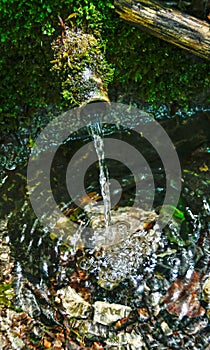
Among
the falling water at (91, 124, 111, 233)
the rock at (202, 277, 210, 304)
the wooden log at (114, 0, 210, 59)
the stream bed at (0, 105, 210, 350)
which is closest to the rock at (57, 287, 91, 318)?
the stream bed at (0, 105, 210, 350)

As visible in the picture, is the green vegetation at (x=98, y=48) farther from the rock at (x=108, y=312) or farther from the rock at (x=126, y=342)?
the rock at (x=126, y=342)

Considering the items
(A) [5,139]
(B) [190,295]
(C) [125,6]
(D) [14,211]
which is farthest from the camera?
(A) [5,139]

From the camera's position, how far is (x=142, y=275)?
130 inches

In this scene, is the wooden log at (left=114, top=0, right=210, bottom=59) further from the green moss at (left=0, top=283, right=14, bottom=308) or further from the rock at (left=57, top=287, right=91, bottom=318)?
the green moss at (left=0, top=283, right=14, bottom=308)

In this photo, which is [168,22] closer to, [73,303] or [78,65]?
[78,65]

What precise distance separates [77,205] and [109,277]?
0.69m

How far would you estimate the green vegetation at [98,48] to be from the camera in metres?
3.01

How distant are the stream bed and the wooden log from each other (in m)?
1.11

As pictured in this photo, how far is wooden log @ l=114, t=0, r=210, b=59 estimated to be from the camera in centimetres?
293

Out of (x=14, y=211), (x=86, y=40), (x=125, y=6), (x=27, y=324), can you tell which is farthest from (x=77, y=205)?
(x=125, y=6)

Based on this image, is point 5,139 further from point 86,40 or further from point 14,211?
point 86,40

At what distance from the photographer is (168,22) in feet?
9.67

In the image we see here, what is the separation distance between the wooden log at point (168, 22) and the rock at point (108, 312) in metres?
1.75

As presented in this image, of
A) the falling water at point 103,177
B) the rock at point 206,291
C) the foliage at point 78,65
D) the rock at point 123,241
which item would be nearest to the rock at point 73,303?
the rock at point 123,241
